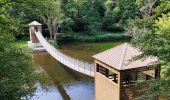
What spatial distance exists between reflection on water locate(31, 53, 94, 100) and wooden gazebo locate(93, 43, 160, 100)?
3.67 metres

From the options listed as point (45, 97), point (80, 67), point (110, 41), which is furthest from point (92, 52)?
point (45, 97)

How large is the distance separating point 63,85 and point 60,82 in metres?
0.60

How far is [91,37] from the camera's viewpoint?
34.7 m

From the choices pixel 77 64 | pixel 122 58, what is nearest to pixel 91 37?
pixel 77 64

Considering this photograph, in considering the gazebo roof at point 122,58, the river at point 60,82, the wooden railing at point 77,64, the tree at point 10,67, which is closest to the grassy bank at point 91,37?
the river at point 60,82

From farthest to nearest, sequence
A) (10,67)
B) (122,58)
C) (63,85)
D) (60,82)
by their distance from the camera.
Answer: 1. (60,82)
2. (63,85)
3. (122,58)
4. (10,67)

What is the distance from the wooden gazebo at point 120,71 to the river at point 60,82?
272cm

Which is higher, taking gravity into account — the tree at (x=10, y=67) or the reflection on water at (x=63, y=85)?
the tree at (x=10, y=67)

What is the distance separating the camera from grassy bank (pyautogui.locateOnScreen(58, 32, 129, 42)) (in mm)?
34156

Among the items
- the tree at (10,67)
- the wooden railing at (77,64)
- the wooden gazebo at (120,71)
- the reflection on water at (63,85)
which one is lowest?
the reflection on water at (63,85)

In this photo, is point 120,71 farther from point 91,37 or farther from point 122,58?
point 91,37

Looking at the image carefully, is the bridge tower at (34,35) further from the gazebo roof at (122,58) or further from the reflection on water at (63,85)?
the gazebo roof at (122,58)

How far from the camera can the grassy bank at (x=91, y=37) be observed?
34156mm

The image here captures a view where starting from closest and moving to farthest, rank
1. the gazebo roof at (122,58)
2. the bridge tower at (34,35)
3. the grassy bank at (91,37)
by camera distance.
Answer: the gazebo roof at (122,58)
the bridge tower at (34,35)
the grassy bank at (91,37)
